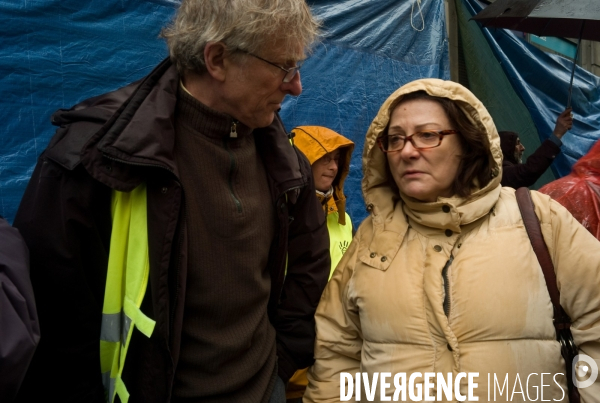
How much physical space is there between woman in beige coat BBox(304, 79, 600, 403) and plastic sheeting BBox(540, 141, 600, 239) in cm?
95

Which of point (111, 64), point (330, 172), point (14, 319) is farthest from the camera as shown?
point (330, 172)

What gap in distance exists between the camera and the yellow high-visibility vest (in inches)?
61.7

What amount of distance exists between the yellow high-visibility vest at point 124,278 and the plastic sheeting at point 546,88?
473cm

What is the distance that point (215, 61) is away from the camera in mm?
1697

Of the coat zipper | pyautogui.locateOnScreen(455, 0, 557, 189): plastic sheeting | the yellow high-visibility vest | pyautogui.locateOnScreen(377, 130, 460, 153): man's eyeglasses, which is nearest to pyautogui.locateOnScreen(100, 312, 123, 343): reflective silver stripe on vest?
the yellow high-visibility vest

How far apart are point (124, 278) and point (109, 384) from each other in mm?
347

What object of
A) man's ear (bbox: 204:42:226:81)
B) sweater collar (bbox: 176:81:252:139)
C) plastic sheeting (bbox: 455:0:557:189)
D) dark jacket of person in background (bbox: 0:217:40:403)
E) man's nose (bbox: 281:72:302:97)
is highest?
plastic sheeting (bbox: 455:0:557:189)

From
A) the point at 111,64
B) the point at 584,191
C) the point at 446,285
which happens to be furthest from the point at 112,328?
the point at 584,191

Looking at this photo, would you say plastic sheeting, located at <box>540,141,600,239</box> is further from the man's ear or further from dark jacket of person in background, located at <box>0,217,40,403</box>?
dark jacket of person in background, located at <box>0,217,40,403</box>

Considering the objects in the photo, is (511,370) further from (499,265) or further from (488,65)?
(488,65)

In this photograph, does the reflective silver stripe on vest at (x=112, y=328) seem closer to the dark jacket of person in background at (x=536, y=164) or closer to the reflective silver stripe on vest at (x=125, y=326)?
the reflective silver stripe on vest at (x=125, y=326)

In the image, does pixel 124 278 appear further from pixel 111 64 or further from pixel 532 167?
pixel 532 167

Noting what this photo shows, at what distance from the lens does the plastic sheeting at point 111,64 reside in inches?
101

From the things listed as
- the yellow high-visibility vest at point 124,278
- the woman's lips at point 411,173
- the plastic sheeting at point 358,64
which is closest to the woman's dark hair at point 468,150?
the woman's lips at point 411,173
